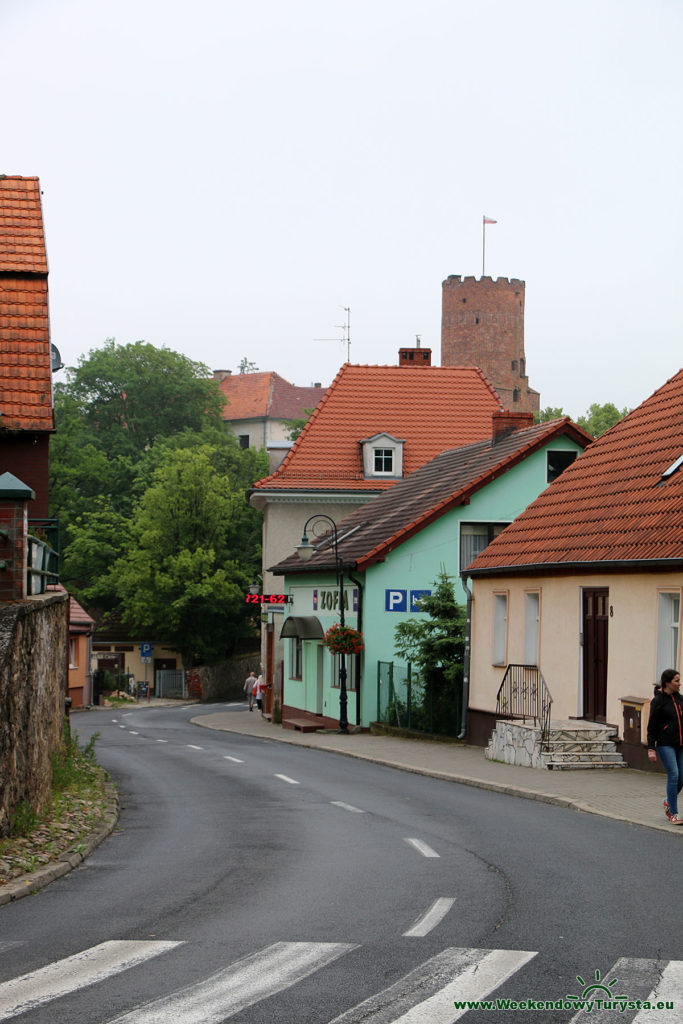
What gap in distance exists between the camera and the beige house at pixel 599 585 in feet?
66.8

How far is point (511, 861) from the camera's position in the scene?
11.5m

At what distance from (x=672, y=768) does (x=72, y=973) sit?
8530 mm

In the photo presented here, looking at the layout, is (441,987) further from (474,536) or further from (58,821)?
(474,536)

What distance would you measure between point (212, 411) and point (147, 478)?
1197cm

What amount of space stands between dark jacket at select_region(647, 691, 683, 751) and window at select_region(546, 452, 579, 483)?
20.0 meters

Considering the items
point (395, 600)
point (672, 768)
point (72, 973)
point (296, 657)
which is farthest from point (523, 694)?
point (72, 973)

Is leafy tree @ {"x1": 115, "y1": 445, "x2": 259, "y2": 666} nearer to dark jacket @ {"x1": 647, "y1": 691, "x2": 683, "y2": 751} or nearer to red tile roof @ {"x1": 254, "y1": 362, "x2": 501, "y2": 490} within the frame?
red tile roof @ {"x1": 254, "y1": 362, "x2": 501, "y2": 490}

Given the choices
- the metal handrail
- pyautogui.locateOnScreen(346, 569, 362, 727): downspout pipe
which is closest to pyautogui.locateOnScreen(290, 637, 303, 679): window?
pyautogui.locateOnScreen(346, 569, 362, 727): downspout pipe

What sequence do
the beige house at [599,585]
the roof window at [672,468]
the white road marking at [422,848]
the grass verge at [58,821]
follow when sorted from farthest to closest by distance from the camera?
the roof window at [672,468]
the beige house at [599,585]
the white road marking at [422,848]
the grass verge at [58,821]

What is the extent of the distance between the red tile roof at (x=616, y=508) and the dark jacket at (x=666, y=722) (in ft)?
16.6

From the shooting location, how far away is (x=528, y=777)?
1973 centimetres

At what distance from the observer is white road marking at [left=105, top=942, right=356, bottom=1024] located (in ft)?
20.9

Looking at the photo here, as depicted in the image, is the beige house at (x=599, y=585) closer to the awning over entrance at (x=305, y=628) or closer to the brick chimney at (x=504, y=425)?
the brick chimney at (x=504, y=425)

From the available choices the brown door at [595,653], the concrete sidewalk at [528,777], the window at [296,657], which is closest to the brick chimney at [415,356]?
the window at [296,657]
